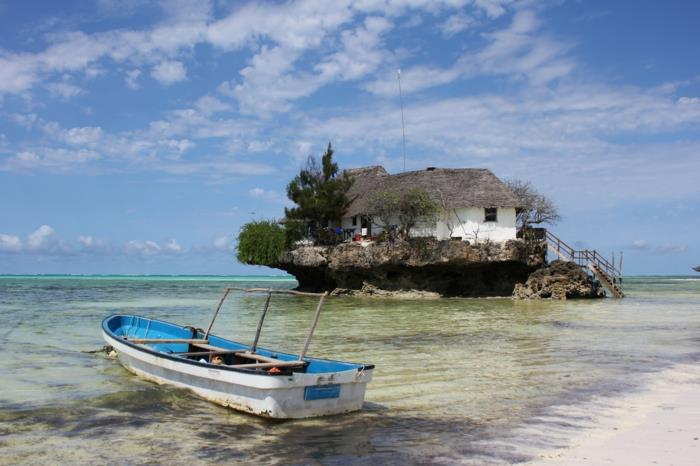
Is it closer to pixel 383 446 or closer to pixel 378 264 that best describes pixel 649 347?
pixel 383 446

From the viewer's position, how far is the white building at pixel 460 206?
35156mm

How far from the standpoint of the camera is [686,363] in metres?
12.0

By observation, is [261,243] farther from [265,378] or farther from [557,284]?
[265,378]

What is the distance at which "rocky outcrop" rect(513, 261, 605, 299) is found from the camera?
34000 millimetres

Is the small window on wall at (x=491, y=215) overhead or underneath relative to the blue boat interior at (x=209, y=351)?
overhead

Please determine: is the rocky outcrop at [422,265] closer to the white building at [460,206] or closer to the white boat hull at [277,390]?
the white building at [460,206]

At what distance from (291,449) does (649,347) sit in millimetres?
11145

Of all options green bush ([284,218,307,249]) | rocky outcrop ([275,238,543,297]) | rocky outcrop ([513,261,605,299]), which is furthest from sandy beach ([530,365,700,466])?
green bush ([284,218,307,249])

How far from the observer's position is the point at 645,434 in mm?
6660

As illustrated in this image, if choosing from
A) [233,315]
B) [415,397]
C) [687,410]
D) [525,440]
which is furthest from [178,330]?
[233,315]

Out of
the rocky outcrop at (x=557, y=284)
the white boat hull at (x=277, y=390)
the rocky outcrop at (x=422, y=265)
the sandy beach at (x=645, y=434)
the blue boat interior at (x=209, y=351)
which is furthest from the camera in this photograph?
the rocky outcrop at (x=422, y=265)

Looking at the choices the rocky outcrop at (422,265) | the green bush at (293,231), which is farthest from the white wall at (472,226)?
the green bush at (293,231)

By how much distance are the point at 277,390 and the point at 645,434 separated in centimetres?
422

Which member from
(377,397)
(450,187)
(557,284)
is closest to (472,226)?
(450,187)
